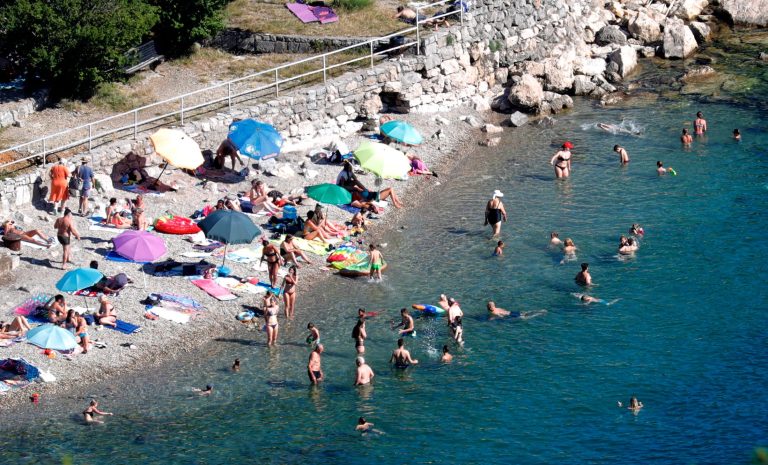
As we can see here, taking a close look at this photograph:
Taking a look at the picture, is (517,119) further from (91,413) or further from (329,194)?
(91,413)

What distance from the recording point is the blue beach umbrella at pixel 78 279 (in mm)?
25609

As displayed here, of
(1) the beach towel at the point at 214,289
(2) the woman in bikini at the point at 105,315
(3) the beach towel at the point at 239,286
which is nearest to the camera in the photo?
(2) the woman in bikini at the point at 105,315

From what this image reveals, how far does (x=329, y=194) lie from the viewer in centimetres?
3123

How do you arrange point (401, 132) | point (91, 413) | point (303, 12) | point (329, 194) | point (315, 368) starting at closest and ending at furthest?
point (91, 413) < point (315, 368) < point (329, 194) < point (401, 132) < point (303, 12)

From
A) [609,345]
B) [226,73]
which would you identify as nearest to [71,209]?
[226,73]

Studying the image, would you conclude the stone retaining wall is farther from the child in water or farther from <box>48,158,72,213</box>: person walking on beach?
the child in water

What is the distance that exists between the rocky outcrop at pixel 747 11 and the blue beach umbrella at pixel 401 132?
1879cm

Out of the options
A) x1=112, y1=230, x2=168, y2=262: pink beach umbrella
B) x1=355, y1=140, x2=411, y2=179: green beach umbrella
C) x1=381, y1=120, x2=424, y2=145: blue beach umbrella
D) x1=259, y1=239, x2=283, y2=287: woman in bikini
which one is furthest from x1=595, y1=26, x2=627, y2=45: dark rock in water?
x1=112, y1=230, x2=168, y2=262: pink beach umbrella

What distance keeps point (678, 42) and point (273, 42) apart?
16.6m

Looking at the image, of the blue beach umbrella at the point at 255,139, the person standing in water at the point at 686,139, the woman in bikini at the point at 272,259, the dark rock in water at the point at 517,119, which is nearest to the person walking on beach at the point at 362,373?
the woman in bikini at the point at 272,259

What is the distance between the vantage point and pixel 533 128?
4069 cm

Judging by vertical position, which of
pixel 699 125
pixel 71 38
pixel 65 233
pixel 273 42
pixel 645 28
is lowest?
pixel 699 125

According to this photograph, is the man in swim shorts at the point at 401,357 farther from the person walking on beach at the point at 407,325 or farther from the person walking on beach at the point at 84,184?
the person walking on beach at the point at 84,184

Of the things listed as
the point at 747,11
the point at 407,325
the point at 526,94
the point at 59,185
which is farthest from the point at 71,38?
the point at 747,11
